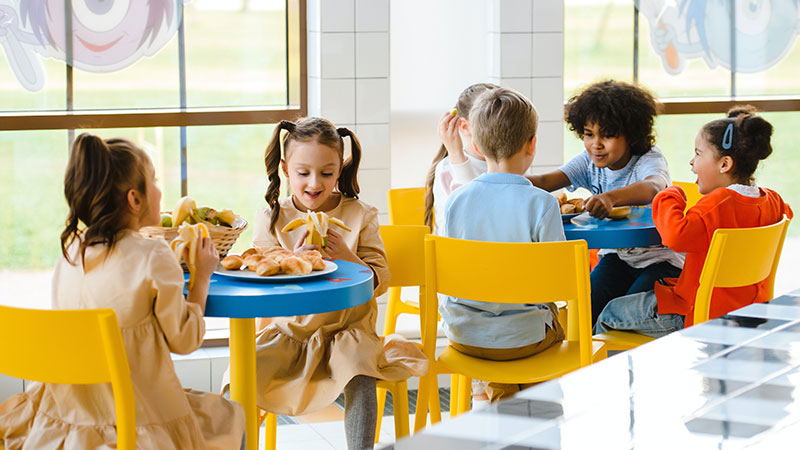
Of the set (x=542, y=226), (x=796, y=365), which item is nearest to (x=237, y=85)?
(x=542, y=226)

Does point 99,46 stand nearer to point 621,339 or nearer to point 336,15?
point 336,15

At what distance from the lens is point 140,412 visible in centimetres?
195

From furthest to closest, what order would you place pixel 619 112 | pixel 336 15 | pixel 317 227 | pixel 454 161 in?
pixel 336 15 → pixel 619 112 → pixel 454 161 → pixel 317 227

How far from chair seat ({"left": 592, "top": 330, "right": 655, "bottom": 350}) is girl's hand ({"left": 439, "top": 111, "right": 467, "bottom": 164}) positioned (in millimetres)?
709

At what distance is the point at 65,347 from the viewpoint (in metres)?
1.75

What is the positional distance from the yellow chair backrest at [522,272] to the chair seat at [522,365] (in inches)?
4.9

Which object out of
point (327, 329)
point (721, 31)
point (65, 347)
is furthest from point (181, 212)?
point (721, 31)

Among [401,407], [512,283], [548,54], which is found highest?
[548,54]

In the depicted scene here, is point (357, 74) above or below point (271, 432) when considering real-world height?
above

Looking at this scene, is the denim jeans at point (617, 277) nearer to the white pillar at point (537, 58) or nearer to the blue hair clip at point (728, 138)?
the blue hair clip at point (728, 138)

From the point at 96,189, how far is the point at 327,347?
82 cm

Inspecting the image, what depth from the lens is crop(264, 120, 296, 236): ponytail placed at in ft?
8.86

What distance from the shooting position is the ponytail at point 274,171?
2.70 m

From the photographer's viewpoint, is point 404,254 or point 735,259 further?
point 404,254
